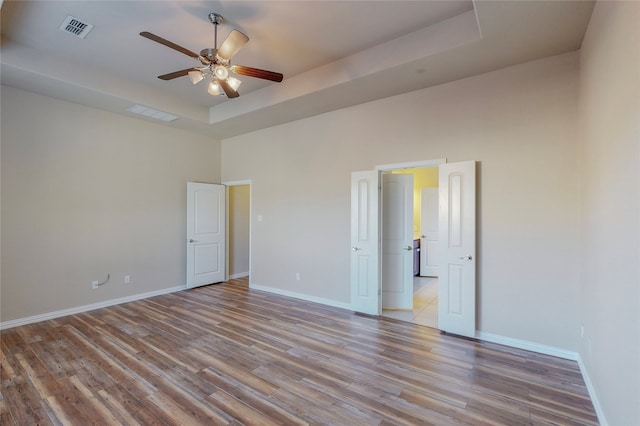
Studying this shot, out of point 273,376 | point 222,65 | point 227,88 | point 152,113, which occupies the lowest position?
point 273,376

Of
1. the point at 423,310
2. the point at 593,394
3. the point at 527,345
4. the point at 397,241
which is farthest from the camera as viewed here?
the point at 397,241

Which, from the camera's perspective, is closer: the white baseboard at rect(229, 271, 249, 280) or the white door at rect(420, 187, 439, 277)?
the white baseboard at rect(229, 271, 249, 280)

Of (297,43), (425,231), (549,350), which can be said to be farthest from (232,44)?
(425,231)

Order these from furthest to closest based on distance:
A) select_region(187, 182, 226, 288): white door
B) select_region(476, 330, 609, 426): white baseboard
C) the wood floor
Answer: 1. select_region(187, 182, 226, 288): white door
2. select_region(476, 330, 609, 426): white baseboard
3. the wood floor

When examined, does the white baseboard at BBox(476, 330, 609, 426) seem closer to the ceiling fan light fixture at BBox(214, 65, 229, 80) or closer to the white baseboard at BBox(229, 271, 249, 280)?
the ceiling fan light fixture at BBox(214, 65, 229, 80)

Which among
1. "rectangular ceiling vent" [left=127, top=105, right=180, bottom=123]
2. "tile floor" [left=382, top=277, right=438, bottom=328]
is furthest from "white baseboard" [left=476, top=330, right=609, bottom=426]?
"rectangular ceiling vent" [left=127, top=105, right=180, bottom=123]

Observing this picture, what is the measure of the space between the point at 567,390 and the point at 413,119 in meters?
3.26

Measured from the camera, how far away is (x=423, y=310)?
175 inches

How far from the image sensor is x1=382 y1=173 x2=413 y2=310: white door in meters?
4.50

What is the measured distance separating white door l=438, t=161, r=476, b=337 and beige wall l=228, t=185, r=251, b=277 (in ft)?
15.4

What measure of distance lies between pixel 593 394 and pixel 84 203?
21.1 feet

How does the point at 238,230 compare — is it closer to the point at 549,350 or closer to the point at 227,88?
the point at 227,88

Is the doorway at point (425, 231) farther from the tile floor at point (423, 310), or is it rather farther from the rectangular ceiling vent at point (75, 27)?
the rectangular ceiling vent at point (75, 27)

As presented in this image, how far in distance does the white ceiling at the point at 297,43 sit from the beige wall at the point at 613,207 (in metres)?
0.64
